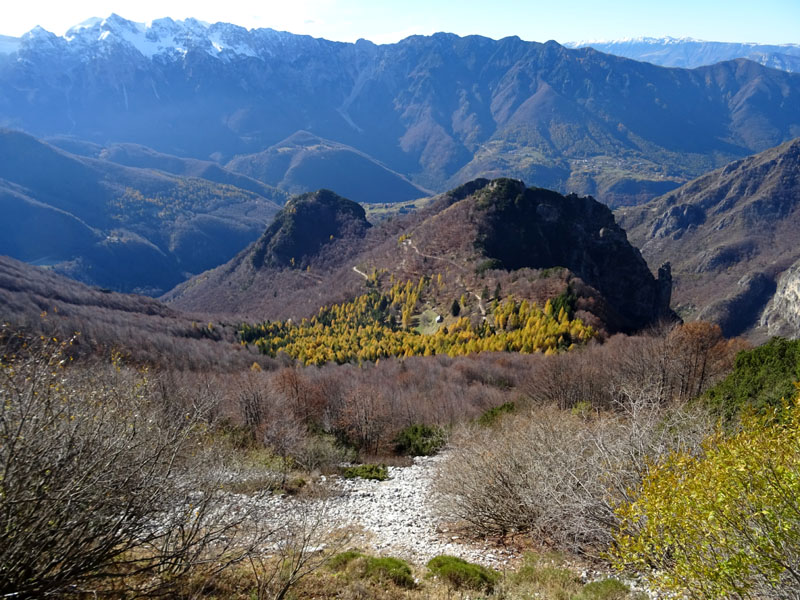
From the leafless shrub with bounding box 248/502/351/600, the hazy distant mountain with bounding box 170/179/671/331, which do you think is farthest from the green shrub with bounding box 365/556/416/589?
the hazy distant mountain with bounding box 170/179/671/331

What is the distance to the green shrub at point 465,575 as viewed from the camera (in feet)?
47.3

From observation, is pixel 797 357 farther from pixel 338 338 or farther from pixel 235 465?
pixel 338 338

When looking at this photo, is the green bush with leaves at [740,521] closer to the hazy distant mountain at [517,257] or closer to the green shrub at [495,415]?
the green shrub at [495,415]

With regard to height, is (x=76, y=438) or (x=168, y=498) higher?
(x=76, y=438)

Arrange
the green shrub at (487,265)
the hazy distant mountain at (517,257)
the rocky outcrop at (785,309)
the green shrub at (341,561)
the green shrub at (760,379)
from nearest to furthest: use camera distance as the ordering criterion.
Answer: the green shrub at (341,561), the green shrub at (760,379), the hazy distant mountain at (517,257), the green shrub at (487,265), the rocky outcrop at (785,309)

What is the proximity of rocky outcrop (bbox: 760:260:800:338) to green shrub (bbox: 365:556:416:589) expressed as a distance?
155 metres

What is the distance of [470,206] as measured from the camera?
12975 centimetres

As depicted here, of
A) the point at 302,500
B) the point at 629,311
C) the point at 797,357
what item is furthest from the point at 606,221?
the point at 302,500

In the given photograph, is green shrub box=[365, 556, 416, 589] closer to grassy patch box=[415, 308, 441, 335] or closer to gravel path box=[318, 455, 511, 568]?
gravel path box=[318, 455, 511, 568]

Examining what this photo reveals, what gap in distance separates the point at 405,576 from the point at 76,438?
10123 millimetres

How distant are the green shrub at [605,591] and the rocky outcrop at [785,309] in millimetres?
152785

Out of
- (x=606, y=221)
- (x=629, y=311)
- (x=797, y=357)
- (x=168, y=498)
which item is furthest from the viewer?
(x=606, y=221)

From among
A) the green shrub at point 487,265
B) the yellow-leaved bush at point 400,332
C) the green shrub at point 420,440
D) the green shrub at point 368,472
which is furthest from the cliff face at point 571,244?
the green shrub at point 368,472

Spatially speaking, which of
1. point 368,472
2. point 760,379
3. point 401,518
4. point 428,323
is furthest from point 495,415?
point 428,323
